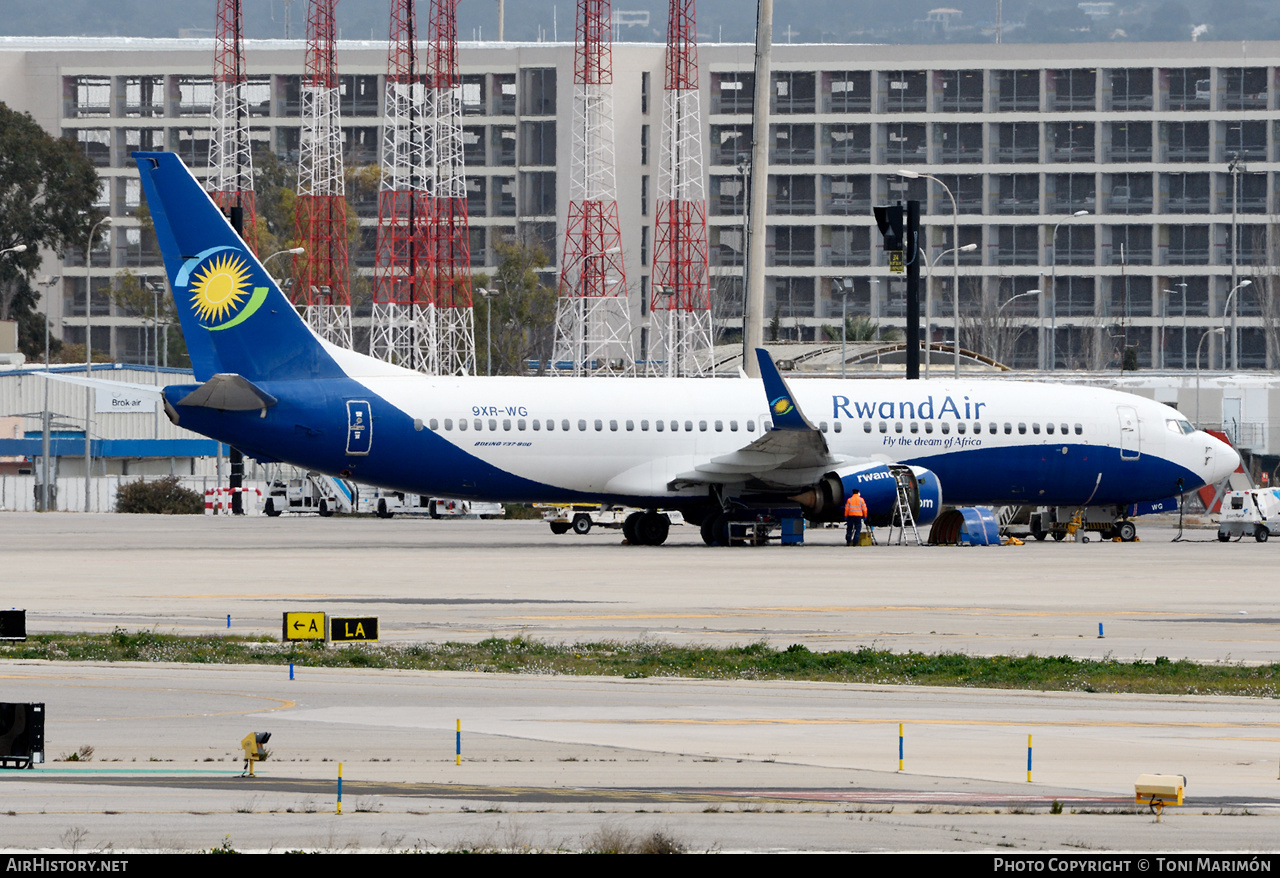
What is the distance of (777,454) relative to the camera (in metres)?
40.9

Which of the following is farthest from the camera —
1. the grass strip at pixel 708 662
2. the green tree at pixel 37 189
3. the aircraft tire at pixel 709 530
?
the green tree at pixel 37 189

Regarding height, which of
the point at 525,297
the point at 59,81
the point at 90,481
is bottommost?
the point at 90,481

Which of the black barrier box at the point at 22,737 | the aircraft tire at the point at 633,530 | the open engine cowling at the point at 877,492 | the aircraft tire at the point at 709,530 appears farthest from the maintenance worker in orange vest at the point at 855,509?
the black barrier box at the point at 22,737

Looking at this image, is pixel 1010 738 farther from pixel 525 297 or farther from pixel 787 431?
pixel 525 297

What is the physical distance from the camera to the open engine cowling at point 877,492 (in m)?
40.9

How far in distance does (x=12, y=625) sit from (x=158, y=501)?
56.2 meters

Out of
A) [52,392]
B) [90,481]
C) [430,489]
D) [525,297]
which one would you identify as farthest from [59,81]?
[430,489]

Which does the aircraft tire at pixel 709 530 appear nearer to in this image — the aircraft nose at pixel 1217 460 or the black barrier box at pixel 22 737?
the aircraft nose at pixel 1217 460

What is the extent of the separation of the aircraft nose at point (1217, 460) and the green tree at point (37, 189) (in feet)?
299

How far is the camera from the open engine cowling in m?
40.9

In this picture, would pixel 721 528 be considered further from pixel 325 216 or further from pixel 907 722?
pixel 325 216

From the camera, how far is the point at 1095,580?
3109 cm

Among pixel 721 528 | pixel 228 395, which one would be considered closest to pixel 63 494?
pixel 228 395
